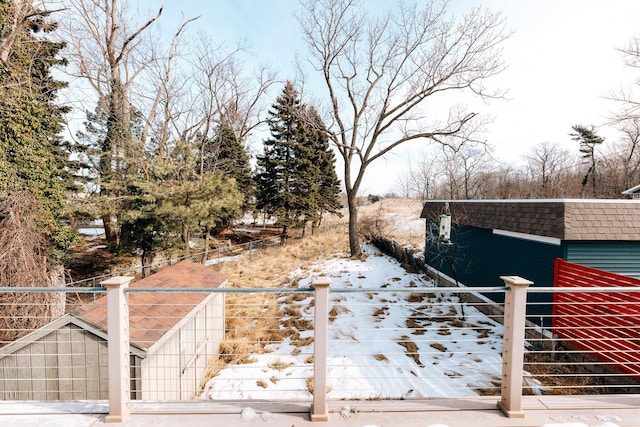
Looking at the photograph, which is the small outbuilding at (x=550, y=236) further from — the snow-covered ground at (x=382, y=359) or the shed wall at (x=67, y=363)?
the shed wall at (x=67, y=363)

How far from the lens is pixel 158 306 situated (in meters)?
4.93

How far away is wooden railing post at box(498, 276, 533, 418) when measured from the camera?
2285 mm

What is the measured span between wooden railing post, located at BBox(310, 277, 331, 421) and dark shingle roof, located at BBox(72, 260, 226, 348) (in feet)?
5.25

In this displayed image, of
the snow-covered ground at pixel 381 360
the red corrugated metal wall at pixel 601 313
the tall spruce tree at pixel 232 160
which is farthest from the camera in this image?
the tall spruce tree at pixel 232 160

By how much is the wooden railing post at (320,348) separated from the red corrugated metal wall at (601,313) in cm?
414

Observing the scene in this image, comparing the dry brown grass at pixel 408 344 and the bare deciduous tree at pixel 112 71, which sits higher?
the bare deciduous tree at pixel 112 71

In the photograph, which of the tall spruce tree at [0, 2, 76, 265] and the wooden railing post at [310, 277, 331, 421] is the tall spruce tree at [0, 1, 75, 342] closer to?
the tall spruce tree at [0, 2, 76, 265]

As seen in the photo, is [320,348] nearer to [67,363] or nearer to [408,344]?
[67,363]

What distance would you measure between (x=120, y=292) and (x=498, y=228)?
851cm

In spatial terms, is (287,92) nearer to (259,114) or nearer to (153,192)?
(259,114)

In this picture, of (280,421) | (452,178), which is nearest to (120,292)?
(280,421)

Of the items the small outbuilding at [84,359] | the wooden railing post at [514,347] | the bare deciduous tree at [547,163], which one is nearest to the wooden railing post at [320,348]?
the wooden railing post at [514,347]

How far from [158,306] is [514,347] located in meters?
5.06

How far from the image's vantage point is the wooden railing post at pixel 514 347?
229 cm
